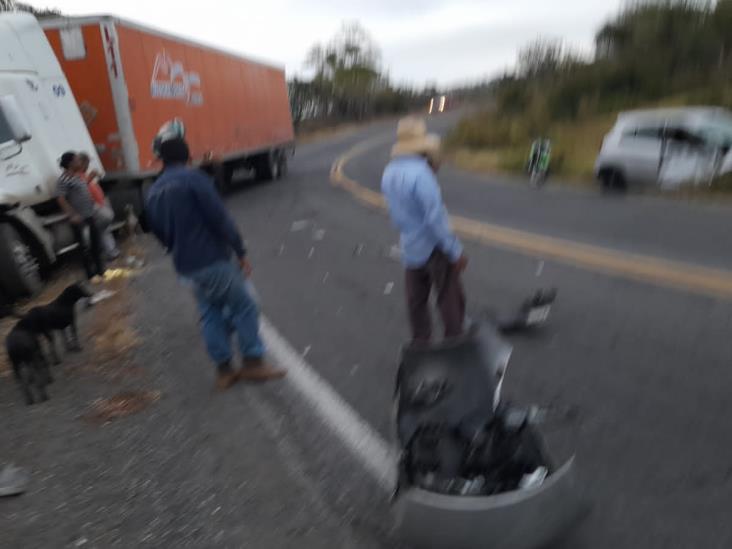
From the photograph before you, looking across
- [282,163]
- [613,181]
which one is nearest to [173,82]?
[613,181]

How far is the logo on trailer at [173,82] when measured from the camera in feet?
51.1

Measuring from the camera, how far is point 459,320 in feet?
17.9

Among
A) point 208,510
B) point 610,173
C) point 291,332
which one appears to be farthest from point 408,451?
point 610,173

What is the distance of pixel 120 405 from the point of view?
18.8 ft

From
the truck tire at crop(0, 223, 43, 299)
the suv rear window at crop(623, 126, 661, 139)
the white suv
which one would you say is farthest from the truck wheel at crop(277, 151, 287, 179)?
the truck tire at crop(0, 223, 43, 299)

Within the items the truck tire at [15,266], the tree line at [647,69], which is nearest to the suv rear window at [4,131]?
the truck tire at [15,266]

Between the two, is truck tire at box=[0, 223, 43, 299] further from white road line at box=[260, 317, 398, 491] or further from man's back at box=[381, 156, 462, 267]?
man's back at box=[381, 156, 462, 267]

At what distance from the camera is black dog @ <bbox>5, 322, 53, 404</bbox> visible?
599cm

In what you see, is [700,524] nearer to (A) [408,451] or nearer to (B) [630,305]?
(A) [408,451]

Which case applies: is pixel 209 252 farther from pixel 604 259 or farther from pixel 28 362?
pixel 604 259

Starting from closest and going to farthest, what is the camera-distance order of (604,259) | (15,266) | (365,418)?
(365,418) < (604,259) < (15,266)

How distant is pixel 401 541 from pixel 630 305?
446 centimetres

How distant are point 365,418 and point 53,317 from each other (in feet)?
10.3

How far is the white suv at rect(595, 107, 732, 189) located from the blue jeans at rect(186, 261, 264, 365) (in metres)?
11.6
